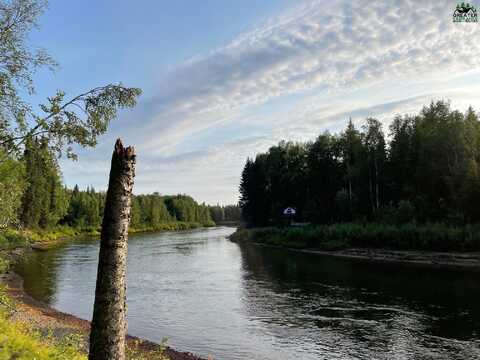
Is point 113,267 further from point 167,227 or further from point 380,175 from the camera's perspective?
point 167,227

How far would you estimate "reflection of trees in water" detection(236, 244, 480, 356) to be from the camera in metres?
19.3

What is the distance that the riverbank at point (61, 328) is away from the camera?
14234 millimetres

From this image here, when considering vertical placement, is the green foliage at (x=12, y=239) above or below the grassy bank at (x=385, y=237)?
above

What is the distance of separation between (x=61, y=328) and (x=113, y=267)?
1615 centimetres

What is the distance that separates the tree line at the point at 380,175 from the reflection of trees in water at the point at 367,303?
13.7 m

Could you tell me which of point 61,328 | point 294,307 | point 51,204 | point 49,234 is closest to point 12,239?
point 61,328

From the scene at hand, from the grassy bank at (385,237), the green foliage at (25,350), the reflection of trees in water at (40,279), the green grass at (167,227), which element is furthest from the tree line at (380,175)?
the green grass at (167,227)

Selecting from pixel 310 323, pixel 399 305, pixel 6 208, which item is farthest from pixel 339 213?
pixel 6 208

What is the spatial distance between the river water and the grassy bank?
18.8 ft

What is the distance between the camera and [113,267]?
15.7 feet

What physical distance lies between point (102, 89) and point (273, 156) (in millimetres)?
84929

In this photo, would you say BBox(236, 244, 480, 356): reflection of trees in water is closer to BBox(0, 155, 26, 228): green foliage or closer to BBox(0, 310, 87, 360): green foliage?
BBox(0, 310, 87, 360): green foliage

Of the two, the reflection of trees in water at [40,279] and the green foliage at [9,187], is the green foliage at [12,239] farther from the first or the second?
the reflection of trees in water at [40,279]

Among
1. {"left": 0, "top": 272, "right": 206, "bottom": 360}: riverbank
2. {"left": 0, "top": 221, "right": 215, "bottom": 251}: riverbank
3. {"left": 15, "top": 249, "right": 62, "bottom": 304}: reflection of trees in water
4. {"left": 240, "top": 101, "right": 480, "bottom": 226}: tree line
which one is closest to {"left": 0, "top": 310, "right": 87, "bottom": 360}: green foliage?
{"left": 0, "top": 272, "right": 206, "bottom": 360}: riverbank
